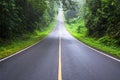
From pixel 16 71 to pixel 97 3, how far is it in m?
30.1

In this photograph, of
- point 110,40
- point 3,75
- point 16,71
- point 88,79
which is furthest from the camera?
point 110,40

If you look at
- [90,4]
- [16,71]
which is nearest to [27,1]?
[90,4]

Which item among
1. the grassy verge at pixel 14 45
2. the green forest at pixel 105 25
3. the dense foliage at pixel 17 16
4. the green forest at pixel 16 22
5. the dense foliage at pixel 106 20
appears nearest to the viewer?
the grassy verge at pixel 14 45

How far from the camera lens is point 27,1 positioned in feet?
127

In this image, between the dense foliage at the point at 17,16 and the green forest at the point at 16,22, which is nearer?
the green forest at the point at 16,22

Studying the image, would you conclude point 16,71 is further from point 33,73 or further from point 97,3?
point 97,3

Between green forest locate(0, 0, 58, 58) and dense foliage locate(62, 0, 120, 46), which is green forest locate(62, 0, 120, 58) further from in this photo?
green forest locate(0, 0, 58, 58)

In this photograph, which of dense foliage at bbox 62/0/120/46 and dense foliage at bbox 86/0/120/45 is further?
dense foliage at bbox 86/0/120/45

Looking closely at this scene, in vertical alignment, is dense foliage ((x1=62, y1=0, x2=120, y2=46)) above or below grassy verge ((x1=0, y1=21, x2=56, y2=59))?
above

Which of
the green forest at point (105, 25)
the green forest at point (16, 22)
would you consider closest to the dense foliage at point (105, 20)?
the green forest at point (105, 25)

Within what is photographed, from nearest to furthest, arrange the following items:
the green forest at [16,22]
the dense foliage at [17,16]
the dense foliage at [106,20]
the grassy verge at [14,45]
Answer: the grassy verge at [14,45] → the green forest at [16,22] → the dense foliage at [17,16] → the dense foliage at [106,20]

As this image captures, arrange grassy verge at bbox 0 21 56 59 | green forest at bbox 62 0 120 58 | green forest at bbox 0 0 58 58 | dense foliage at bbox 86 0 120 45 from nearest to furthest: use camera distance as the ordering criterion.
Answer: grassy verge at bbox 0 21 56 59 → green forest at bbox 0 0 58 58 → green forest at bbox 62 0 120 58 → dense foliage at bbox 86 0 120 45

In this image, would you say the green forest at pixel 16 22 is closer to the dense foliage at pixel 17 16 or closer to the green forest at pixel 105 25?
the dense foliage at pixel 17 16

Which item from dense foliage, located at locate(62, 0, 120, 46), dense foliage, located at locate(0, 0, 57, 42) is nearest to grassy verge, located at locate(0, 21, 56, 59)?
dense foliage, located at locate(0, 0, 57, 42)
